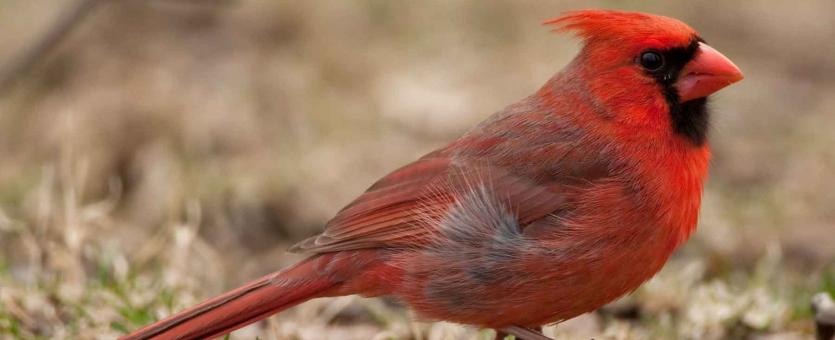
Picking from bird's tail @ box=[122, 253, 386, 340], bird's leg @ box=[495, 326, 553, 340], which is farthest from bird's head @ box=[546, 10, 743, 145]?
bird's tail @ box=[122, 253, 386, 340]

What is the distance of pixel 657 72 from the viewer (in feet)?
12.0

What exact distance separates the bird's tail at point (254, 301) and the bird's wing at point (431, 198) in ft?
0.25

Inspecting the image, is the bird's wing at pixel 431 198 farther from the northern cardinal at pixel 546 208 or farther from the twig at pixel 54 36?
the twig at pixel 54 36

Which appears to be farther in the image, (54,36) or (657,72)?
(54,36)

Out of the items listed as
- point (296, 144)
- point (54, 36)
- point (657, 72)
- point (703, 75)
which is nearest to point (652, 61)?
point (657, 72)

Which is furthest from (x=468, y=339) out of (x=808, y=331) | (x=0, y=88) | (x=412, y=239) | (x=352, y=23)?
(x=352, y=23)

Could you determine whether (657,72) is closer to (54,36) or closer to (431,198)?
(431,198)

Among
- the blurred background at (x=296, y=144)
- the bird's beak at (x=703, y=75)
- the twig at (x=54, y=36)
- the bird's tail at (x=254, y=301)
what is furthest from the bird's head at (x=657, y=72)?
the twig at (x=54, y=36)

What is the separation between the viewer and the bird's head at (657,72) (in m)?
3.64

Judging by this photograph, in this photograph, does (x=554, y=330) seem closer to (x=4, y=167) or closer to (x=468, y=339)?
(x=468, y=339)

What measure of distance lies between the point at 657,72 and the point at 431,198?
729mm

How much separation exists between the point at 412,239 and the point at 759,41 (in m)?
5.02

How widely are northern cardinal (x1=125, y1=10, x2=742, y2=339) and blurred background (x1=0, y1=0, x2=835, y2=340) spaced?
0.45 m

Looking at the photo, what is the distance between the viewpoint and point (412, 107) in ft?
23.2
